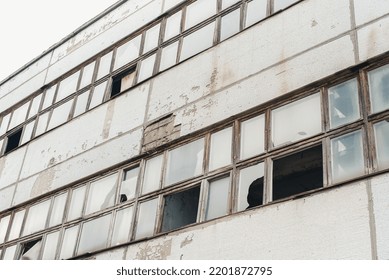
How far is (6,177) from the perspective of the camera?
10.0m

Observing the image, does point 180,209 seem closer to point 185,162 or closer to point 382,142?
point 185,162

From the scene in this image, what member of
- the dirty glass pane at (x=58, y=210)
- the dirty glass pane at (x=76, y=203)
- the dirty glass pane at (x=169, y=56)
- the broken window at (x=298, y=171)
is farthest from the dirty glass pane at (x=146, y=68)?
the broken window at (x=298, y=171)

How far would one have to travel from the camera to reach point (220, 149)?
21.5ft

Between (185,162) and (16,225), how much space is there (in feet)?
12.6

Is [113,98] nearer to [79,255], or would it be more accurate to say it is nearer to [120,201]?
[120,201]

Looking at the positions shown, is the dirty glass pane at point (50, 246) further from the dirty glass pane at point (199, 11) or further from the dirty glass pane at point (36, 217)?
the dirty glass pane at point (199, 11)

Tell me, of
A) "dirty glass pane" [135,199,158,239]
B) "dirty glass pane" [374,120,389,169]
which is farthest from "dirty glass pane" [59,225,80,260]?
"dirty glass pane" [374,120,389,169]

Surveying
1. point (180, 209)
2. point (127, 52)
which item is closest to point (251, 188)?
point (180, 209)

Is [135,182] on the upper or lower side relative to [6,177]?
lower

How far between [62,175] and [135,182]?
1.89 m

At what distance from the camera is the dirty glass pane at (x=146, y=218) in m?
6.74

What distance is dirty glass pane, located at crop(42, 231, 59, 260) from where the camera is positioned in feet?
26.1

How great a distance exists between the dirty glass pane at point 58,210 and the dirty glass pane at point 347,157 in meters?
4.61

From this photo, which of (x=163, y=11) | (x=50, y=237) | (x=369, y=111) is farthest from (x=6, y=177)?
(x=369, y=111)
